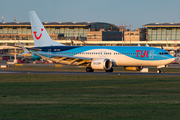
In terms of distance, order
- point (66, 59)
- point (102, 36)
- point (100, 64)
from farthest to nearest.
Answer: point (102, 36) → point (66, 59) → point (100, 64)

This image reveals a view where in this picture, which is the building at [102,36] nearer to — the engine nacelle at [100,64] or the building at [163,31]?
the building at [163,31]

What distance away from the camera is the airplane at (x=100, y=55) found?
183 ft

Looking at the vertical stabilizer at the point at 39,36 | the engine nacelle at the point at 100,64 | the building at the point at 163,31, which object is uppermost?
the building at the point at 163,31

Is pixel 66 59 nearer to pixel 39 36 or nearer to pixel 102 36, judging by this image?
pixel 39 36

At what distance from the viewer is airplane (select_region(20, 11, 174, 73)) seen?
5591cm

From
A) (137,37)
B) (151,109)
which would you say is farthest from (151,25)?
(151,109)

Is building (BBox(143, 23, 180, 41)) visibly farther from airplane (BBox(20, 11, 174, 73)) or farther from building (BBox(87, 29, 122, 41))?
airplane (BBox(20, 11, 174, 73))

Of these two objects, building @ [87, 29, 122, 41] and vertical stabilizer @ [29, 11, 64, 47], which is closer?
vertical stabilizer @ [29, 11, 64, 47]

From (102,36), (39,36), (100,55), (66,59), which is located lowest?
(66,59)

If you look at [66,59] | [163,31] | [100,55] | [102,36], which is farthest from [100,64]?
[163,31]

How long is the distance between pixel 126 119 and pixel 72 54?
45.6m

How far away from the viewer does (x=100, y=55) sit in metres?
58.7

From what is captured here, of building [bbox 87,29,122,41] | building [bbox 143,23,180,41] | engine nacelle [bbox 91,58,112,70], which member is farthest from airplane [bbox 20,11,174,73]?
building [bbox 143,23,180,41]

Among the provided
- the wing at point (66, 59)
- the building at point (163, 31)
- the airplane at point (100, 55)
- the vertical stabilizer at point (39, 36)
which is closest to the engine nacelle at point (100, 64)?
the airplane at point (100, 55)
